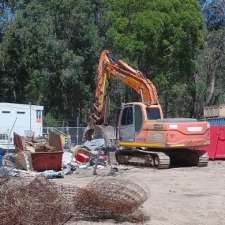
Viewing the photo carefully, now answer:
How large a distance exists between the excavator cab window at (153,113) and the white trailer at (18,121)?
43.5 ft

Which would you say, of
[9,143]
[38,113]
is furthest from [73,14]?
[9,143]

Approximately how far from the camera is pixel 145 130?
25.6m

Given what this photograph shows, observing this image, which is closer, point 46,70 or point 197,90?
point 46,70

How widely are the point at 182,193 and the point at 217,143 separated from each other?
14923mm

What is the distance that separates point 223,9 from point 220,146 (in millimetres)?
29909

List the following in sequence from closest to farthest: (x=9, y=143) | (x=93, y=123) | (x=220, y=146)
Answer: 1. (x=93, y=123)
2. (x=220, y=146)
3. (x=9, y=143)

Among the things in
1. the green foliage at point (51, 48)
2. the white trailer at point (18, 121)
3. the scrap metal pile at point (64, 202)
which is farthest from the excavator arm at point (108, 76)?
the green foliage at point (51, 48)

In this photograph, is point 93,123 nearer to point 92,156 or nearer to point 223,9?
point 92,156

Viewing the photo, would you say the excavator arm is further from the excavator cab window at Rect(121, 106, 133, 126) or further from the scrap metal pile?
the scrap metal pile

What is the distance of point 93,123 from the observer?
92.8 feet

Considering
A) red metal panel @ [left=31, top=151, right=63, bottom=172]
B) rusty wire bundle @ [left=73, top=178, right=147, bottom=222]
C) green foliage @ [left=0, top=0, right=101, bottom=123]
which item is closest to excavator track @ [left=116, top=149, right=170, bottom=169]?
red metal panel @ [left=31, top=151, right=63, bottom=172]

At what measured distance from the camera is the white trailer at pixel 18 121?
38519 mm

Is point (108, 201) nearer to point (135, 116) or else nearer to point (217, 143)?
point (135, 116)

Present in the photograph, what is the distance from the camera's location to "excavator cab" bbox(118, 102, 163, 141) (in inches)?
1027
